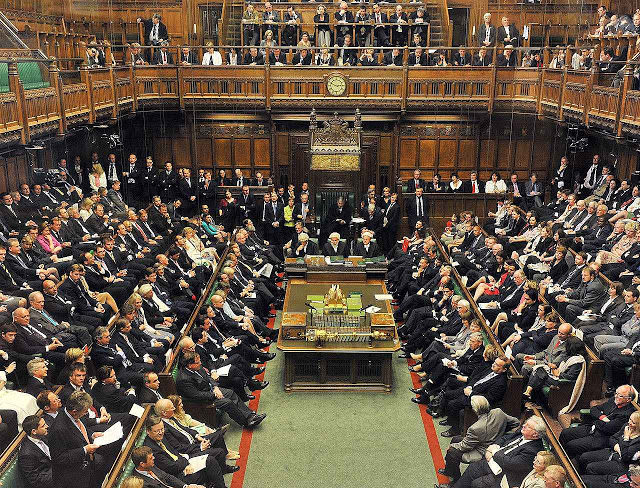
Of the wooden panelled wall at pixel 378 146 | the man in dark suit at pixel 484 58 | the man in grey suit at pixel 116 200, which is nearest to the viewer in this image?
the man in grey suit at pixel 116 200

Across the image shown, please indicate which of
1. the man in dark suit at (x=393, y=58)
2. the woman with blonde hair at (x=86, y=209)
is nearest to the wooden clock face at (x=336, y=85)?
the man in dark suit at (x=393, y=58)

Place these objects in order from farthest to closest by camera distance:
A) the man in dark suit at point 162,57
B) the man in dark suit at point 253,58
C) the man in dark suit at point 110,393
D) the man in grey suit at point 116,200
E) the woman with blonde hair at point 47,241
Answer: the man in dark suit at point 162,57 < the man in dark suit at point 253,58 < the man in grey suit at point 116,200 < the woman with blonde hair at point 47,241 < the man in dark suit at point 110,393

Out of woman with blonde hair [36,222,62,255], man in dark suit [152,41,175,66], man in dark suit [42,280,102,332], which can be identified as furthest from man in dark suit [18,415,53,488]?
man in dark suit [152,41,175,66]

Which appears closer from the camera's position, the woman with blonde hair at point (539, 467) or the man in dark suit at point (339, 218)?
the woman with blonde hair at point (539, 467)

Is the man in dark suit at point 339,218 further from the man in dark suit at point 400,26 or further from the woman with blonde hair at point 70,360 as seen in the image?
the woman with blonde hair at point 70,360

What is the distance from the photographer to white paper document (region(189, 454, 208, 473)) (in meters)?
6.71

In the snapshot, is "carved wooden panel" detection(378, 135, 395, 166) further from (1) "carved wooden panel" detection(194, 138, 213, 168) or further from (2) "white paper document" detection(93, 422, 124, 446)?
(2) "white paper document" detection(93, 422, 124, 446)

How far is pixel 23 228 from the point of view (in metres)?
10.9

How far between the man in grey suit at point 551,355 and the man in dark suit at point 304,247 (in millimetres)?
5673

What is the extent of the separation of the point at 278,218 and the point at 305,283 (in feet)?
10.7

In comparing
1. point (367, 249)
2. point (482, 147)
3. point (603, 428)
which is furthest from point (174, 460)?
point (482, 147)

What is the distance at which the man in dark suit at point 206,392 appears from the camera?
7.86 m

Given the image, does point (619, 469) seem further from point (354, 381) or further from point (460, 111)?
point (460, 111)

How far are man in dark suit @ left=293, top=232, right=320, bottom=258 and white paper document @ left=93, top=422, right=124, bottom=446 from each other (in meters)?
6.97
